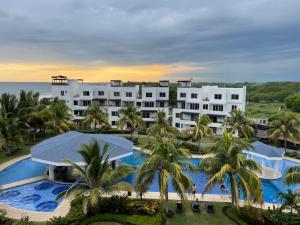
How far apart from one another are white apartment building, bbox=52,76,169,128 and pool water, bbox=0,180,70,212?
100 ft

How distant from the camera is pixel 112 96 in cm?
5784

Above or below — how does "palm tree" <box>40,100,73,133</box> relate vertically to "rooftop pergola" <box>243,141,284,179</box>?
above

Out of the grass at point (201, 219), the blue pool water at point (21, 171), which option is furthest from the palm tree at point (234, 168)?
the blue pool water at point (21, 171)

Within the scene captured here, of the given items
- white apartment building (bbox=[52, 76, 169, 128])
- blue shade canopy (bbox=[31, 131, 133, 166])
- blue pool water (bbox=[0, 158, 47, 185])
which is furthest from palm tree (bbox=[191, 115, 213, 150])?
blue pool water (bbox=[0, 158, 47, 185])

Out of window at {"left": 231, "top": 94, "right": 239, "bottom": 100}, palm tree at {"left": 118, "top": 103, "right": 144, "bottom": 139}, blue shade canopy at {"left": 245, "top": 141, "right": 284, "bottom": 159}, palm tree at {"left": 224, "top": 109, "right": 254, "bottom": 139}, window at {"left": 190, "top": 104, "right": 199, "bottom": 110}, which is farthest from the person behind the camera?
window at {"left": 190, "top": 104, "right": 199, "bottom": 110}

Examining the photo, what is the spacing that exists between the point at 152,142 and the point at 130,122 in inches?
939

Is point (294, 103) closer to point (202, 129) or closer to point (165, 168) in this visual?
point (202, 129)

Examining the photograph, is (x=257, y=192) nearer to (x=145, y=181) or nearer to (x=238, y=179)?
(x=238, y=179)

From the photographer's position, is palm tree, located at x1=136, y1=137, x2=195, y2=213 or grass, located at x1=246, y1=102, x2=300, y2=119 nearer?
palm tree, located at x1=136, y1=137, x2=195, y2=213

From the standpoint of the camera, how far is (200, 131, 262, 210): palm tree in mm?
16500

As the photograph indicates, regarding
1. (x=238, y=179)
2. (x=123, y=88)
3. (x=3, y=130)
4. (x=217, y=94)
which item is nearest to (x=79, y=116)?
(x=123, y=88)

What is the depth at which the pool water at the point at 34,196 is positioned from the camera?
69.3 feet

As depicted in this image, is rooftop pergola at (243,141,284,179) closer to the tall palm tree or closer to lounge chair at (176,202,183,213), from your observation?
the tall palm tree

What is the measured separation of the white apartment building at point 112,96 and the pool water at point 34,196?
30.6 metres
